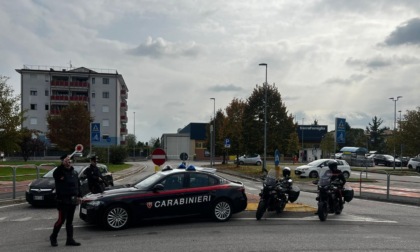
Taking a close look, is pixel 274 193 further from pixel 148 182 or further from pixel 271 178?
pixel 148 182

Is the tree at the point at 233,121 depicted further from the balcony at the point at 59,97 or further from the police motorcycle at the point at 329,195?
the balcony at the point at 59,97

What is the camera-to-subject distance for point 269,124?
35.3 m

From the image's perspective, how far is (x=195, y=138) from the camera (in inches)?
3337

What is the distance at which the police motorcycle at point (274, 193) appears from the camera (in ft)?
37.2

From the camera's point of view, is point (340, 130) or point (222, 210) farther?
point (340, 130)

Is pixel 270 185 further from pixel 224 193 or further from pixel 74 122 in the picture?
pixel 74 122

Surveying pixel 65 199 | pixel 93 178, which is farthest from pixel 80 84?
pixel 65 199

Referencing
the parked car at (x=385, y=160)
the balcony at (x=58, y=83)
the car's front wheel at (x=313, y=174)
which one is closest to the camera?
the car's front wheel at (x=313, y=174)

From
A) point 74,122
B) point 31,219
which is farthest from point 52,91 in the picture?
point 31,219

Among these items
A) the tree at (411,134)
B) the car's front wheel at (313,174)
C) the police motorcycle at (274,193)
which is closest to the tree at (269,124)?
the car's front wheel at (313,174)

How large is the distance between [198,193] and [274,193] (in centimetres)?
226

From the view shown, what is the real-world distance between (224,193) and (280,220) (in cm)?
173

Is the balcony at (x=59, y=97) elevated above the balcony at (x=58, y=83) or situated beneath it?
situated beneath

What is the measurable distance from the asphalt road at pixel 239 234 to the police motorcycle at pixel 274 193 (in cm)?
28
